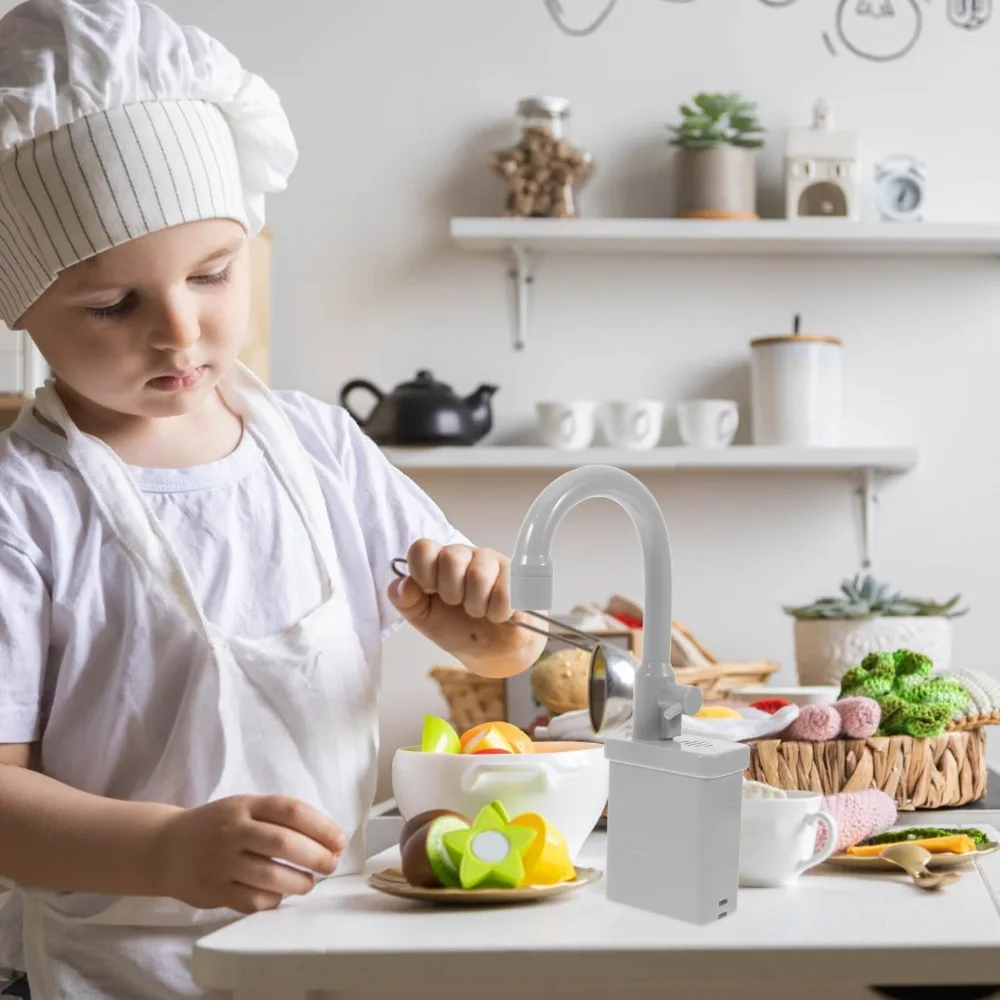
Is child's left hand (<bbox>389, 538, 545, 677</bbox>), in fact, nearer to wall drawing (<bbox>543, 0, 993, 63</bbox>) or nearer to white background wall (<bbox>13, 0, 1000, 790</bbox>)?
white background wall (<bbox>13, 0, 1000, 790</bbox>)

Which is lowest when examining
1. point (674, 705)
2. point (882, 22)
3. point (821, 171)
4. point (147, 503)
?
point (674, 705)

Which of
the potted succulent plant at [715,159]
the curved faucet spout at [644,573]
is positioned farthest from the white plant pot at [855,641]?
the curved faucet spout at [644,573]

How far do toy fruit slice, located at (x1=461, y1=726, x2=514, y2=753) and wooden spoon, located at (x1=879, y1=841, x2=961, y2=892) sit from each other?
24cm

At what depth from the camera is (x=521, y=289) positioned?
2.61 meters

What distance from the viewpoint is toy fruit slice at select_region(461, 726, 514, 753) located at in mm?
849

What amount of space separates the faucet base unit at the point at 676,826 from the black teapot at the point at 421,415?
1.73 m

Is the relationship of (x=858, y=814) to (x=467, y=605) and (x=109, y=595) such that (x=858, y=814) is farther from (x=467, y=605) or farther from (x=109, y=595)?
(x=109, y=595)

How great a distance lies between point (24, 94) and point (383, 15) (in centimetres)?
196

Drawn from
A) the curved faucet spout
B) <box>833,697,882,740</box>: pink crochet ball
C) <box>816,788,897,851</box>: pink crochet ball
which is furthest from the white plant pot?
the curved faucet spout

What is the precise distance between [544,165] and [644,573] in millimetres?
1875

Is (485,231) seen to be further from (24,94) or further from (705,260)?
(24,94)

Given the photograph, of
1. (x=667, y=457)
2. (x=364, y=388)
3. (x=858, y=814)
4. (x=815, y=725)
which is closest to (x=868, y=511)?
(x=667, y=457)

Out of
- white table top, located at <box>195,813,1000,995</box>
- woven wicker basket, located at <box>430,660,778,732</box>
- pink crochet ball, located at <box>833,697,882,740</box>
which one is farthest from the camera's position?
woven wicker basket, located at <box>430,660,778,732</box>

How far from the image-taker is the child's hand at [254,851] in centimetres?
70
